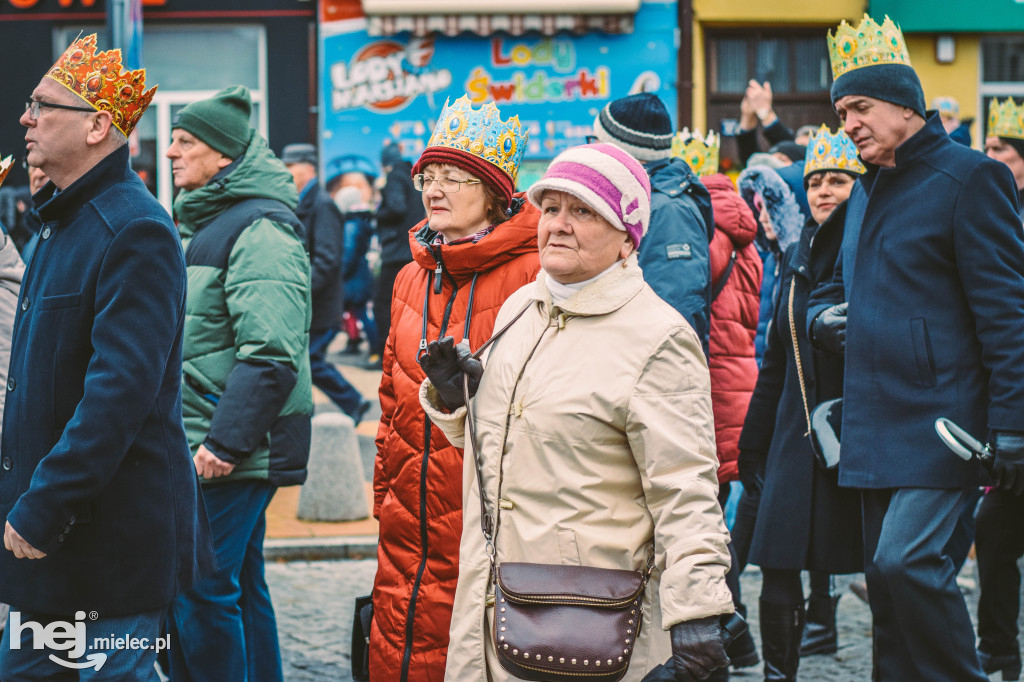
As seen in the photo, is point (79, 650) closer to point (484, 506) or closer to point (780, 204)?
point (484, 506)

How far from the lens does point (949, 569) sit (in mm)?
4117

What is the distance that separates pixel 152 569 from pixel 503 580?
1016mm

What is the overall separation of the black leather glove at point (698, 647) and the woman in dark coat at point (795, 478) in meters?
2.11

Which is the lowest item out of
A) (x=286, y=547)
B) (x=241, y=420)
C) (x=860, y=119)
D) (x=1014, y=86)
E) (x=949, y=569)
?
(x=286, y=547)

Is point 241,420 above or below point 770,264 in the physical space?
below

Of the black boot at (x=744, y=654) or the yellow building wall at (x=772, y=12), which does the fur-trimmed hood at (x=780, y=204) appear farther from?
the yellow building wall at (x=772, y=12)

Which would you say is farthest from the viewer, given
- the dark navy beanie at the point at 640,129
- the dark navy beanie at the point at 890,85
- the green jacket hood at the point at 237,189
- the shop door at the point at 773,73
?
the shop door at the point at 773,73

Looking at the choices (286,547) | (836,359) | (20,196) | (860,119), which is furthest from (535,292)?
(20,196)

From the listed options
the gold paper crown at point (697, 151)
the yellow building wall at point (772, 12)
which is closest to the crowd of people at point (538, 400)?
the gold paper crown at point (697, 151)

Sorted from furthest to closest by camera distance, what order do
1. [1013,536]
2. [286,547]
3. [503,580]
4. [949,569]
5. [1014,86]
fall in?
[1014,86]
[286,547]
[1013,536]
[949,569]
[503,580]

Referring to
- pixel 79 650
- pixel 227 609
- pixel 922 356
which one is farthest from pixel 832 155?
pixel 79 650

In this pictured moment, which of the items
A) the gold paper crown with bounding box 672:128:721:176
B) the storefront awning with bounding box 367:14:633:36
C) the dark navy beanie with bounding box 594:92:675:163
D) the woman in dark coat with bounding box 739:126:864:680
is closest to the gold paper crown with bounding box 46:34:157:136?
the dark navy beanie with bounding box 594:92:675:163

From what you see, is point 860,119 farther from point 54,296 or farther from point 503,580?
point 54,296

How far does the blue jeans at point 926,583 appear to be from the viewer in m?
4.06
